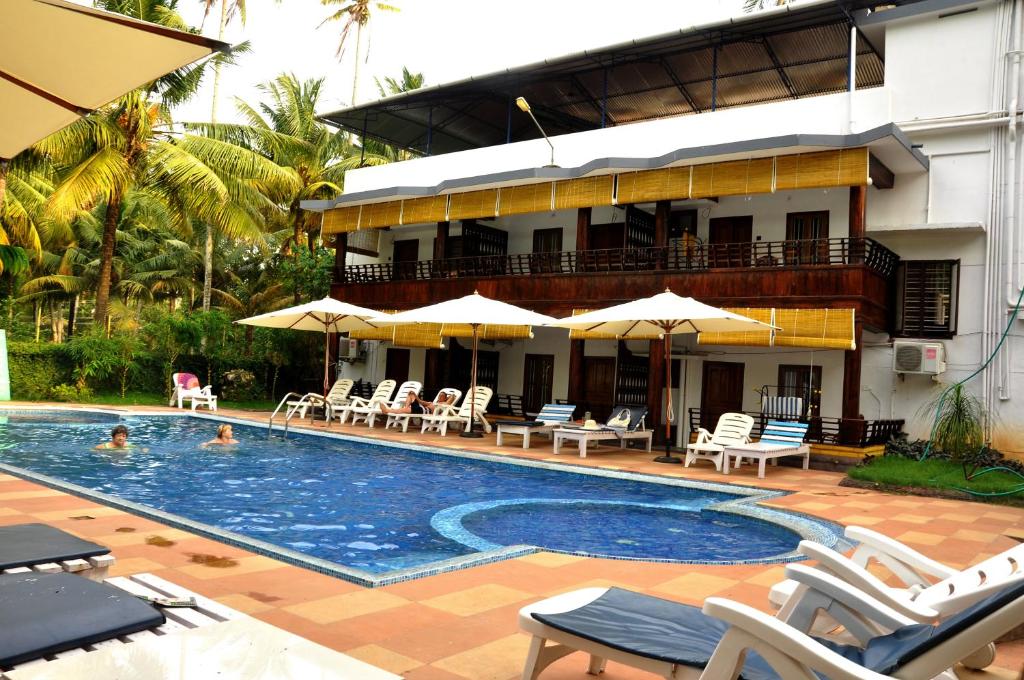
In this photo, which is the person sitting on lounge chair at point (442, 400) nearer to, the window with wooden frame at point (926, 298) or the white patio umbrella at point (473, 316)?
the white patio umbrella at point (473, 316)

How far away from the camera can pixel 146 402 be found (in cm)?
2066

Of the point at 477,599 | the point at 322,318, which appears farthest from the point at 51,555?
the point at 322,318

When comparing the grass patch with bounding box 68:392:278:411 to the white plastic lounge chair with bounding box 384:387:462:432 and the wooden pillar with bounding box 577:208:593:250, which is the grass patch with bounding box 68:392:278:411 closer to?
the white plastic lounge chair with bounding box 384:387:462:432

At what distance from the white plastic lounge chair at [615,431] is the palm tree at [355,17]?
870 inches

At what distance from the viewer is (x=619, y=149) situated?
19.0m

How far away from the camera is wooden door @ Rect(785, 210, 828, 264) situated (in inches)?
652

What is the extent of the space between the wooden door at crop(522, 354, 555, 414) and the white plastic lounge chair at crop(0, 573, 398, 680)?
61.8 feet

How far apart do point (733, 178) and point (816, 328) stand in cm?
347

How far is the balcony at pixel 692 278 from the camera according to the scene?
47.8ft

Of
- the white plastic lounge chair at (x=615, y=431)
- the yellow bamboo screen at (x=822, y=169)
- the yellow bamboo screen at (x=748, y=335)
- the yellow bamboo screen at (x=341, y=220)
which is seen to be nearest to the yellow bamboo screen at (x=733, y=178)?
the yellow bamboo screen at (x=822, y=169)

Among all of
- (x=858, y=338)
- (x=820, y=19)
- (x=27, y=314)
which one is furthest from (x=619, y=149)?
(x=27, y=314)

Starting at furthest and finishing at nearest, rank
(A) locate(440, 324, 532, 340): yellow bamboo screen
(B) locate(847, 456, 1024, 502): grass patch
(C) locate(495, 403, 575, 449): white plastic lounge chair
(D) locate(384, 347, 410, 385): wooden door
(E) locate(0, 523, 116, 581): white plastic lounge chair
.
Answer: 1. (D) locate(384, 347, 410, 385): wooden door
2. (A) locate(440, 324, 532, 340): yellow bamboo screen
3. (C) locate(495, 403, 575, 449): white plastic lounge chair
4. (B) locate(847, 456, 1024, 502): grass patch
5. (E) locate(0, 523, 116, 581): white plastic lounge chair

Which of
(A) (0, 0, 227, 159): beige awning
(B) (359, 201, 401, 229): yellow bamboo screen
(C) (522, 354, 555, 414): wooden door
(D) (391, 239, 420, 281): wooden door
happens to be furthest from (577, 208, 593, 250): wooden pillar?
(A) (0, 0, 227, 159): beige awning

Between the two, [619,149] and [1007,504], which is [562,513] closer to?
[1007,504]
